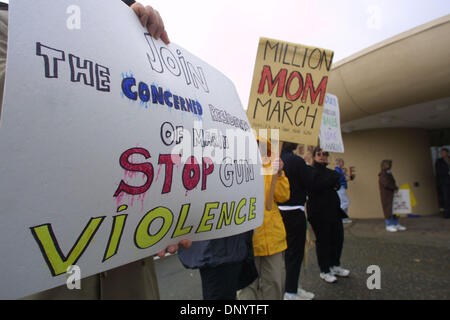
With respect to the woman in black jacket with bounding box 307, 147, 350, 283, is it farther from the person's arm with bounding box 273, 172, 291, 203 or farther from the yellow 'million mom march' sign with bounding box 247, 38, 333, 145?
the yellow 'million mom march' sign with bounding box 247, 38, 333, 145

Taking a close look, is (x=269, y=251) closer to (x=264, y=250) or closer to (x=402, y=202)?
(x=264, y=250)

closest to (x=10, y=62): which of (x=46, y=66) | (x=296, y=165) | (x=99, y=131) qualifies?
(x=46, y=66)

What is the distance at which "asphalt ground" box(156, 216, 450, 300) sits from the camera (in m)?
2.82

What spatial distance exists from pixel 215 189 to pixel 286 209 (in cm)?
185

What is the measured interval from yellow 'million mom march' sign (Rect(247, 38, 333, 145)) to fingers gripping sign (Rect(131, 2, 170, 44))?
1003 mm

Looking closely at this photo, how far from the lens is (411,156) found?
7262mm

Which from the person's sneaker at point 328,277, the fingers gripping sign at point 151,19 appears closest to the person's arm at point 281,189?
the fingers gripping sign at point 151,19

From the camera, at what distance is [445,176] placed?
6617 millimetres

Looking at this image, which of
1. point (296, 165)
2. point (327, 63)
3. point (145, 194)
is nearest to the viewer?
point (145, 194)

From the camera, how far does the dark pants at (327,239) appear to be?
3156 millimetres

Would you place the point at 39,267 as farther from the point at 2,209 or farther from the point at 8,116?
the point at 8,116

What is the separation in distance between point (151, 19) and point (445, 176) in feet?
27.4

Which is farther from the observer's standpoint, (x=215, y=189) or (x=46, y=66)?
(x=215, y=189)

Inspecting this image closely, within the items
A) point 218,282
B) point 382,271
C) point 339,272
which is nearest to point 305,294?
point 339,272
